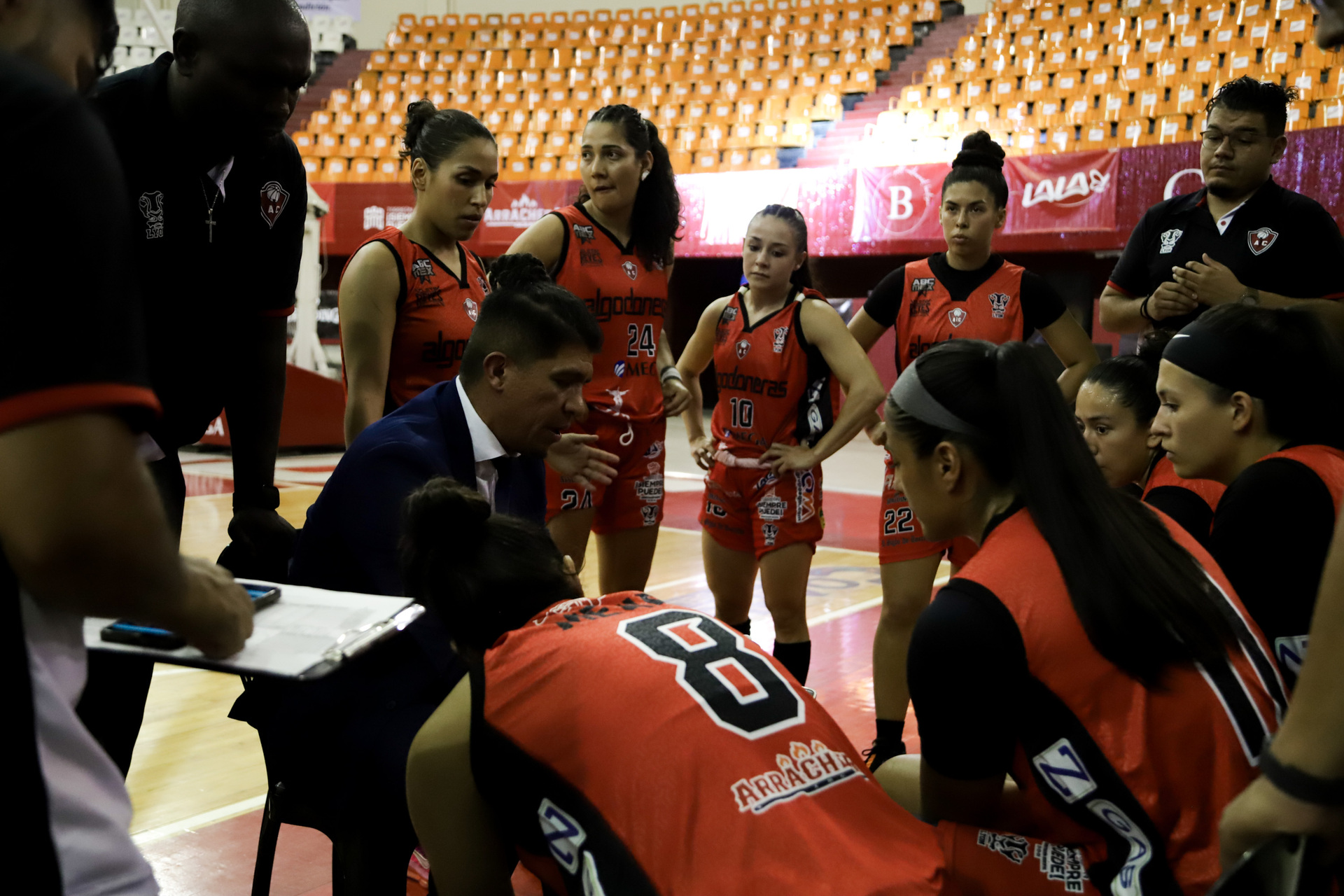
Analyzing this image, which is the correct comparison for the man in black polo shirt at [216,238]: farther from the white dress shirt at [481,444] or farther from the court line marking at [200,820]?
the court line marking at [200,820]

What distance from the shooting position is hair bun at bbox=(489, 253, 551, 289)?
248 cm

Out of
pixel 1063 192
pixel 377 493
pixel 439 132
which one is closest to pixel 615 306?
pixel 439 132

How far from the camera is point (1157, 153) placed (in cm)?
1034

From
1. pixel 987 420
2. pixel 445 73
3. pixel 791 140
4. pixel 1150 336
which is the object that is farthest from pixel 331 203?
pixel 987 420

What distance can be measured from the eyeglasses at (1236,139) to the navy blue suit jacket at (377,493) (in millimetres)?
2511

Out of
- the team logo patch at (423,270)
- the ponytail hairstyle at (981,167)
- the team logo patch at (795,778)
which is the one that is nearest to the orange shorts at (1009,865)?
the team logo patch at (795,778)

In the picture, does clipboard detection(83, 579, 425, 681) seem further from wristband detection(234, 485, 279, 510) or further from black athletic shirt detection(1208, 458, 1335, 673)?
black athletic shirt detection(1208, 458, 1335, 673)

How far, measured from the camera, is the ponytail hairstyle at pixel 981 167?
12.6 feet

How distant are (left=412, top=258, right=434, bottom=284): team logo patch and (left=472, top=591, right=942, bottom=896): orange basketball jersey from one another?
1.75 meters

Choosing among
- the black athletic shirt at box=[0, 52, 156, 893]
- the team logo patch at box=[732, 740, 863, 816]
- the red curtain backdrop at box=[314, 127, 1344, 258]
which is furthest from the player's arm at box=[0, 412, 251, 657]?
the red curtain backdrop at box=[314, 127, 1344, 258]

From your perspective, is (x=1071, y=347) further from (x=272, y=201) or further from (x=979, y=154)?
(x=272, y=201)

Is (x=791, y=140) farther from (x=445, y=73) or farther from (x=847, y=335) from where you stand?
(x=847, y=335)

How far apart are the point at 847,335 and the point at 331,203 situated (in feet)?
42.6

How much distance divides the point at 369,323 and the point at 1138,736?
7.45ft
